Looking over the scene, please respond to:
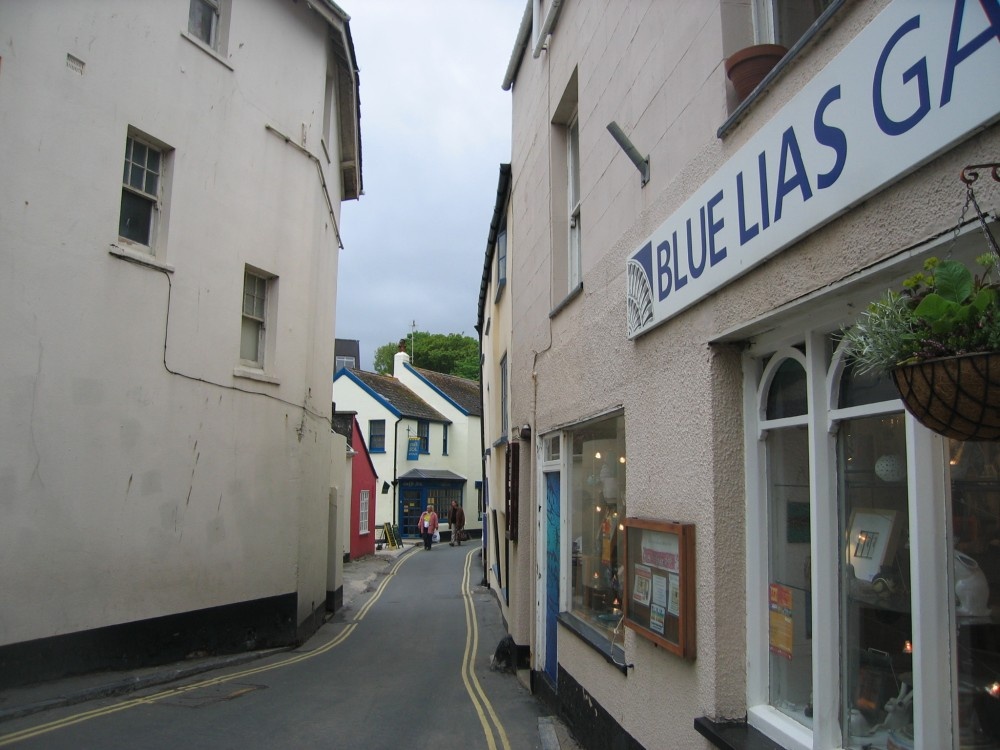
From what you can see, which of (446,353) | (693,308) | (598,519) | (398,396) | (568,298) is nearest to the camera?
(693,308)

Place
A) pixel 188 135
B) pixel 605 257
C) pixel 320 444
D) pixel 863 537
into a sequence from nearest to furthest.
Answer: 1. pixel 863 537
2. pixel 605 257
3. pixel 188 135
4. pixel 320 444

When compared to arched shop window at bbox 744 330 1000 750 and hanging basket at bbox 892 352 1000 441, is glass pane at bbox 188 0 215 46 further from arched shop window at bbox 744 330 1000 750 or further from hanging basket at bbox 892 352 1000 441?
hanging basket at bbox 892 352 1000 441

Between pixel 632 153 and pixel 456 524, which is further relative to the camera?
pixel 456 524

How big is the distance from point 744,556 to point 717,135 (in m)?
2.25

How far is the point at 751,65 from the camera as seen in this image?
12.5ft

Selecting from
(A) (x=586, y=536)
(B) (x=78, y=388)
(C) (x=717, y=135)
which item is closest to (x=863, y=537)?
(C) (x=717, y=135)

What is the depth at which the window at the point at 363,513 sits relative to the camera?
26.6 meters

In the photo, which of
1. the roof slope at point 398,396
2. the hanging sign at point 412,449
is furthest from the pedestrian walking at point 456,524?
the roof slope at point 398,396

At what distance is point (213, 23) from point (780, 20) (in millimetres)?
9034

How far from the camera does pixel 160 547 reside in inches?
349

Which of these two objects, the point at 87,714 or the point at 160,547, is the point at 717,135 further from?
the point at 160,547

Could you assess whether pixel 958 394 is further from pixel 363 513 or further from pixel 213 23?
pixel 363 513

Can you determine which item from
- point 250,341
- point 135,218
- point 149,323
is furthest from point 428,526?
point 135,218

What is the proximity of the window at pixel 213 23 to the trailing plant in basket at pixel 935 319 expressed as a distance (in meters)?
10.5
